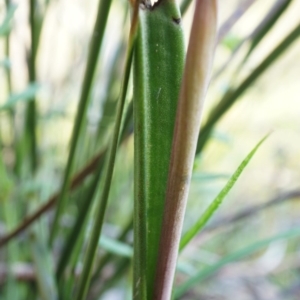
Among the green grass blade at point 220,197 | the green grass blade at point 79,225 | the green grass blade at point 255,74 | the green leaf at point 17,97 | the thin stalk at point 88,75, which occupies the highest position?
the green grass blade at point 255,74

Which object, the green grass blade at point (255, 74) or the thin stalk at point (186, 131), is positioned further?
the green grass blade at point (255, 74)

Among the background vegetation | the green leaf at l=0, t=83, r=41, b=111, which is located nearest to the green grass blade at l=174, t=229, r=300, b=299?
the background vegetation

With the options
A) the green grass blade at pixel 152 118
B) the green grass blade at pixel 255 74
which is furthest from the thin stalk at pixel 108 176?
the green grass blade at pixel 255 74

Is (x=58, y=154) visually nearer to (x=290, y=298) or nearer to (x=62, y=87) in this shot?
(x=62, y=87)

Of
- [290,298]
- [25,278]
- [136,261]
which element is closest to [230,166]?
[290,298]

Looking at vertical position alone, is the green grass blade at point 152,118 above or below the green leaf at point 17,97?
below

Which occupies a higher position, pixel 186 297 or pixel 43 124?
pixel 43 124

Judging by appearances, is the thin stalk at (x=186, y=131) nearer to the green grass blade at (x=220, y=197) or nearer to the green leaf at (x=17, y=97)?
the green grass blade at (x=220, y=197)

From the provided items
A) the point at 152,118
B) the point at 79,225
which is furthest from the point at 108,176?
the point at 79,225
